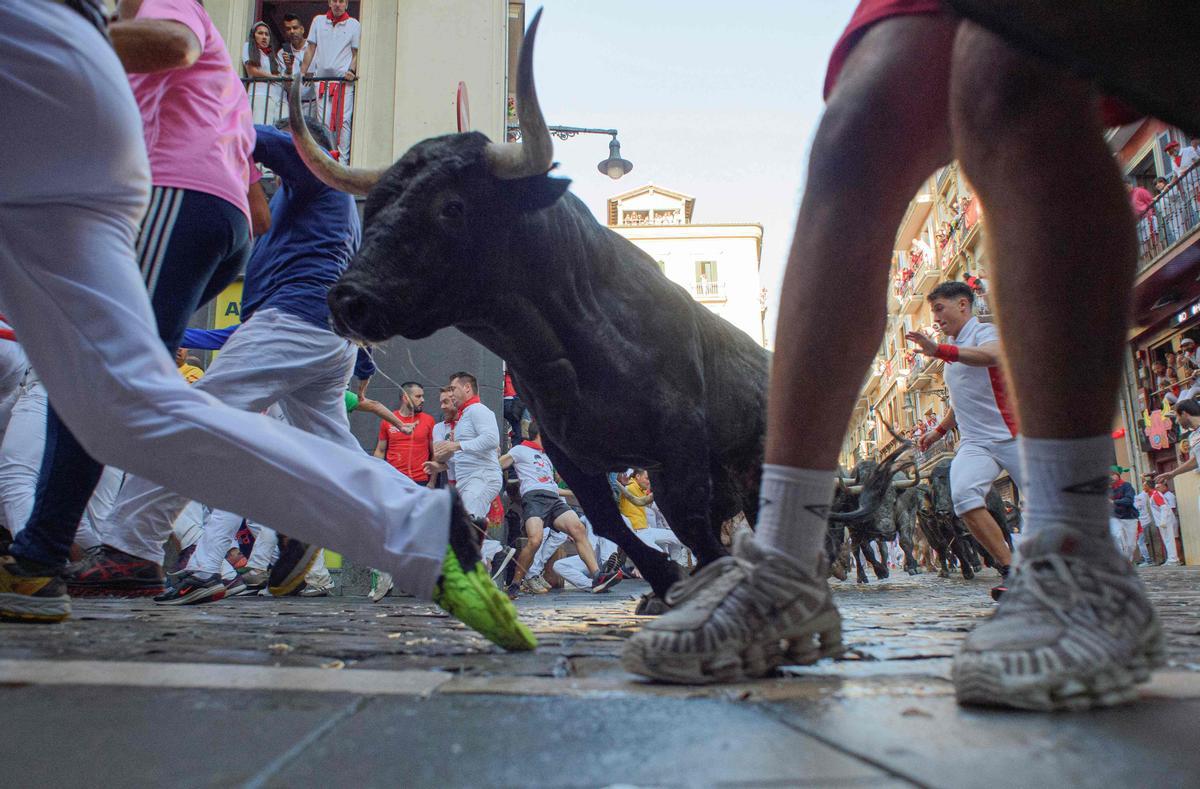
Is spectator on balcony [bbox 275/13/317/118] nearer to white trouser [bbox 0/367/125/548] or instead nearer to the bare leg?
white trouser [bbox 0/367/125/548]

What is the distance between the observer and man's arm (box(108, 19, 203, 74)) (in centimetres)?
262

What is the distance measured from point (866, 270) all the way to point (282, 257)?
3505 millimetres

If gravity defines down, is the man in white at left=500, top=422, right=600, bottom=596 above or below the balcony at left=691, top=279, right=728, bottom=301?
below

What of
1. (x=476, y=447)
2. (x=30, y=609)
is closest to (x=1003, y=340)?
(x=30, y=609)

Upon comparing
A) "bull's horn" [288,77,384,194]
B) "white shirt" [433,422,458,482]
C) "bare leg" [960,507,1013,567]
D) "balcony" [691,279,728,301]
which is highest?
"balcony" [691,279,728,301]

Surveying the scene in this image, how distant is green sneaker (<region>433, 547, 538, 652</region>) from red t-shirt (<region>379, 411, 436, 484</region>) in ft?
21.7

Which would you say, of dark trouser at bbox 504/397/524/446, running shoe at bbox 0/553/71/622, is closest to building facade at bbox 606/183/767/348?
dark trouser at bbox 504/397/524/446

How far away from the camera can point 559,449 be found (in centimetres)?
372

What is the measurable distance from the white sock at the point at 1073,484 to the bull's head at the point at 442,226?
2257 millimetres

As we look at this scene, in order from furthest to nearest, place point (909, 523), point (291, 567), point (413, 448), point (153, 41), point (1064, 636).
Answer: point (909, 523)
point (413, 448)
point (291, 567)
point (153, 41)
point (1064, 636)

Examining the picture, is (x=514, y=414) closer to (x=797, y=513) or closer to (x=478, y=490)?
(x=478, y=490)

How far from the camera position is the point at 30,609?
2816mm

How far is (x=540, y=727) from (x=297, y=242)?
391 cm

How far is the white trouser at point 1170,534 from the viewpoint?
64.1ft
